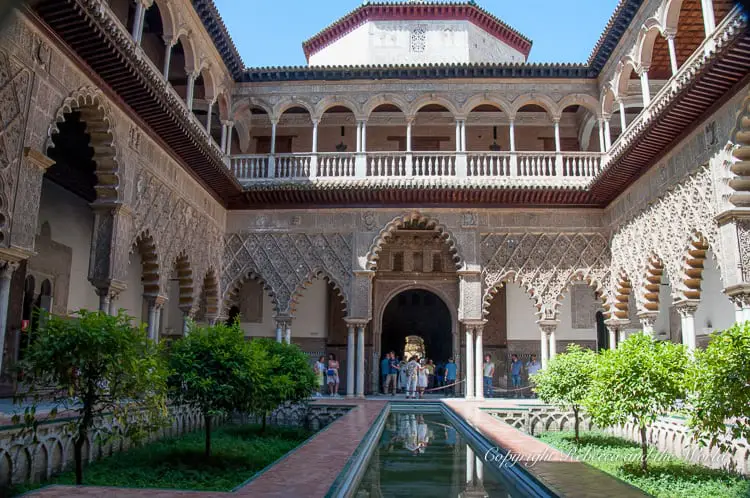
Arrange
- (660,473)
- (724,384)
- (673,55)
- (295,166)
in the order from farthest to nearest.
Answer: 1. (295,166)
2. (673,55)
3. (660,473)
4. (724,384)

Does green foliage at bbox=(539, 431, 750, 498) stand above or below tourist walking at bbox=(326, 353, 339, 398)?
below

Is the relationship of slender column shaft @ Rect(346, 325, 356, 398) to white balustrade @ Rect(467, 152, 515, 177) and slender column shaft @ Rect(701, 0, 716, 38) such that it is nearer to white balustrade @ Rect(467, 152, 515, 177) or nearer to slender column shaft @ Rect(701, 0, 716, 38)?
white balustrade @ Rect(467, 152, 515, 177)

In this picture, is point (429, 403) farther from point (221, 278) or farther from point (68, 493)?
point (68, 493)

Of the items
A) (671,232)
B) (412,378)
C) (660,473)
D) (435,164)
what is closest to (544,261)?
(435,164)

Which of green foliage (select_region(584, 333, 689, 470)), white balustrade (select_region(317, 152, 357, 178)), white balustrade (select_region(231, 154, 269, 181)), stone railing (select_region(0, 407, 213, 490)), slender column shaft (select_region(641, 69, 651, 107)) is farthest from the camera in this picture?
white balustrade (select_region(231, 154, 269, 181))

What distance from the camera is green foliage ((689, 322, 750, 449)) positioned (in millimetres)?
5449

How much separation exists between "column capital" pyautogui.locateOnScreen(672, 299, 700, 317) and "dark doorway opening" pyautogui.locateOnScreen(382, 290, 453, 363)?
9.63 meters

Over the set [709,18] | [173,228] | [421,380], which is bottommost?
[421,380]

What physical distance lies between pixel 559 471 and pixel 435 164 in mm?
10535

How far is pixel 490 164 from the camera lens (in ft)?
49.7

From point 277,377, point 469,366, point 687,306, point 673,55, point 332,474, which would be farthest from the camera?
point 469,366

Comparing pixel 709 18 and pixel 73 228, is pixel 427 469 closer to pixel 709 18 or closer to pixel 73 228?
pixel 709 18

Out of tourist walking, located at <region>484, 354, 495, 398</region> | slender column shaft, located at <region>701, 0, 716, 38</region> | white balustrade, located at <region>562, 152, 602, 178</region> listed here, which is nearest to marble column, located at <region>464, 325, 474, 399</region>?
tourist walking, located at <region>484, 354, 495, 398</region>

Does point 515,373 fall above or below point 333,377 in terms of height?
above
